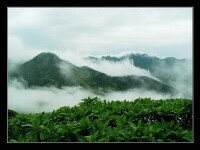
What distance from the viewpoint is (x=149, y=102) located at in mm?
7094

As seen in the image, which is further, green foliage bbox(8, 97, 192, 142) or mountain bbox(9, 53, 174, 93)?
mountain bbox(9, 53, 174, 93)

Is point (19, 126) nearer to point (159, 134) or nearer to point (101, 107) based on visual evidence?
point (101, 107)

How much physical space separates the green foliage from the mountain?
23.9 feet

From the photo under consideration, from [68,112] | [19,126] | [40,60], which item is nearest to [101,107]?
[68,112]

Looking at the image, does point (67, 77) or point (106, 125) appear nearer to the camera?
point (106, 125)

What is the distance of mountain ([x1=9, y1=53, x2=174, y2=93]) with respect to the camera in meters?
14.7

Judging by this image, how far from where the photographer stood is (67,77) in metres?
15.0

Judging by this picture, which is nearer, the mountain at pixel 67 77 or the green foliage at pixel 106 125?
the green foliage at pixel 106 125

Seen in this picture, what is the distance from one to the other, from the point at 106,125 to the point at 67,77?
10.5 metres

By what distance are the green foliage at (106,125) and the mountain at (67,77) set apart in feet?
23.9

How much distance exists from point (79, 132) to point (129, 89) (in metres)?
9.85

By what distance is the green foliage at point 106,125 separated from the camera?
423 centimetres

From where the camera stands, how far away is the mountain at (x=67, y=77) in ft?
48.2
